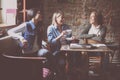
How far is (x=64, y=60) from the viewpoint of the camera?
231 inches

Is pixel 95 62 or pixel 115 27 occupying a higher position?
pixel 115 27

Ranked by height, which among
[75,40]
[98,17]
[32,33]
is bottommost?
[75,40]

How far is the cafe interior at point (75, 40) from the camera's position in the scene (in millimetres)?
5157

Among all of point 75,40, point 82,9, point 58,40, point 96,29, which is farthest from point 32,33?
point 82,9

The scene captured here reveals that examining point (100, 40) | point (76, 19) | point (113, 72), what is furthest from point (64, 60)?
point (76, 19)

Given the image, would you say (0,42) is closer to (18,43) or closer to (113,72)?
(18,43)

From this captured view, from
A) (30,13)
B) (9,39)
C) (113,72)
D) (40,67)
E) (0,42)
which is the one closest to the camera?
(40,67)

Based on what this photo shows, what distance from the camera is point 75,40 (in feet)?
19.6

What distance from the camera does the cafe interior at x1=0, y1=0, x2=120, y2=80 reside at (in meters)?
5.16

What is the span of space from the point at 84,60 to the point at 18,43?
43.8 inches

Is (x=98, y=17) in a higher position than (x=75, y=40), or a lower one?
higher

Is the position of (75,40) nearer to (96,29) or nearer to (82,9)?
(96,29)

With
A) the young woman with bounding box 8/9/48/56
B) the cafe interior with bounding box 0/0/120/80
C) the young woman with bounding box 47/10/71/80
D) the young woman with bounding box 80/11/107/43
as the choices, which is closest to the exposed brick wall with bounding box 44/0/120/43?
the cafe interior with bounding box 0/0/120/80

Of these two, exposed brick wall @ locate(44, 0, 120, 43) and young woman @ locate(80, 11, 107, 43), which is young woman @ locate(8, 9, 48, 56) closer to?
young woman @ locate(80, 11, 107, 43)
